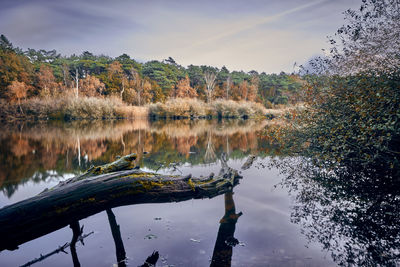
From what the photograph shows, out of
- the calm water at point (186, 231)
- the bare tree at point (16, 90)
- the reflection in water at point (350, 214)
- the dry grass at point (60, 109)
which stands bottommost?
the calm water at point (186, 231)

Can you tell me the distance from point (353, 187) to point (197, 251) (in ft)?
12.0

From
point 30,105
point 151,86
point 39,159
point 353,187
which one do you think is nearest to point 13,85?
point 30,105

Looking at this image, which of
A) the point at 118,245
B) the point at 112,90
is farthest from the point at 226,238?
the point at 112,90

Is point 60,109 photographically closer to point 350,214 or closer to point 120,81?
point 120,81

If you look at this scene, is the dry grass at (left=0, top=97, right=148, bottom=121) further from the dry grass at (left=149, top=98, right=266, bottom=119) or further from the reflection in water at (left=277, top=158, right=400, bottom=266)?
the reflection in water at (left=277, top=158, right=400, bottom=266)

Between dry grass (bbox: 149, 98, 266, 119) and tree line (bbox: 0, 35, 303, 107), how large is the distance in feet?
24.0

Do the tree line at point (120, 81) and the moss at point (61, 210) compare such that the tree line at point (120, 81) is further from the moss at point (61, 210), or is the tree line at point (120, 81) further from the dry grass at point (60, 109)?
the moss at point (61, 210)

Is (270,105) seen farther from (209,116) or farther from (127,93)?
(127,93)

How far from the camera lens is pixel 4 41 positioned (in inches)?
1799

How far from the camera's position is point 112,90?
3981 centimetres

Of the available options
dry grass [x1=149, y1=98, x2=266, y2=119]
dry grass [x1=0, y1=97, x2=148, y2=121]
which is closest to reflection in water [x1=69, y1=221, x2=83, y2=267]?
dry grass [x1=0, y1=97, x2=148, y2=121]

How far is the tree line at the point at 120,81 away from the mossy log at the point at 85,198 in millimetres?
34313

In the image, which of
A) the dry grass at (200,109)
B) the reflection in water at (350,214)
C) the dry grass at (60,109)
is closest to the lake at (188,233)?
the reflection in water at (350,214)

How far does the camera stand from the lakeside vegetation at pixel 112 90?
28.3 meters
